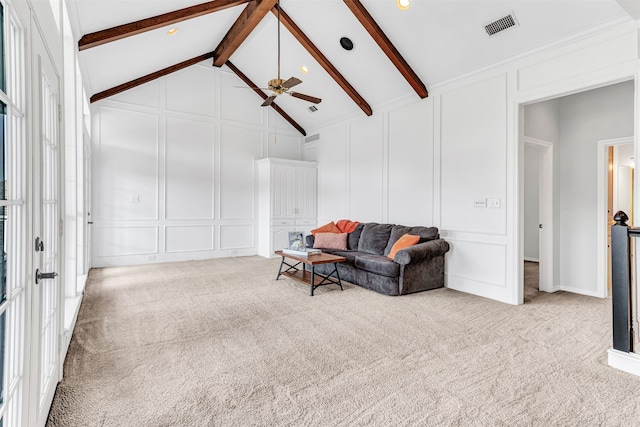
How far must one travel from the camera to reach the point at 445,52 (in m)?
4.47

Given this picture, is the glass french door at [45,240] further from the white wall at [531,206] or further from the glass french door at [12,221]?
the white wall at [531,206]

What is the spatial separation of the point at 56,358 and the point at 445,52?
16.5 ft

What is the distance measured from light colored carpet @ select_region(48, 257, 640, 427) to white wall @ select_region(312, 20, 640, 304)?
64 cm

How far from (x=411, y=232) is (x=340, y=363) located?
296cm

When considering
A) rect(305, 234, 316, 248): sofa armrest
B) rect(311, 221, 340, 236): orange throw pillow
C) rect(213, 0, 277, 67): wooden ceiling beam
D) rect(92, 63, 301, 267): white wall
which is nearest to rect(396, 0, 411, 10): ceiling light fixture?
rect(213, 0, 277, 67): wooden ceiling beam

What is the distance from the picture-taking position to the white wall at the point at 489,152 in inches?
141

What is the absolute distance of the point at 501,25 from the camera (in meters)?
3.78

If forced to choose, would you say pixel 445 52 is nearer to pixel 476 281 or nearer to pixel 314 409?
pixel 476 281

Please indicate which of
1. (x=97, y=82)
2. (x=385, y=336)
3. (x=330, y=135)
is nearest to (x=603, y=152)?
(x=385, y=336)

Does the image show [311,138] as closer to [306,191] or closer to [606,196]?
[306,191]

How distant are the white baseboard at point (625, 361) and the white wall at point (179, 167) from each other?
6.30 m

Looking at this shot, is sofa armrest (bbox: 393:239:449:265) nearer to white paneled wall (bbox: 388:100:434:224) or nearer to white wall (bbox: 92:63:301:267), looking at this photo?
white paneled wall (bbox: 388:100:434:224)

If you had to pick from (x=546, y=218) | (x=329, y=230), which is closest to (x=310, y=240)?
(x=329, y=230)

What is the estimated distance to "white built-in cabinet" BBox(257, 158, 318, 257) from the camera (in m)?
7.30
